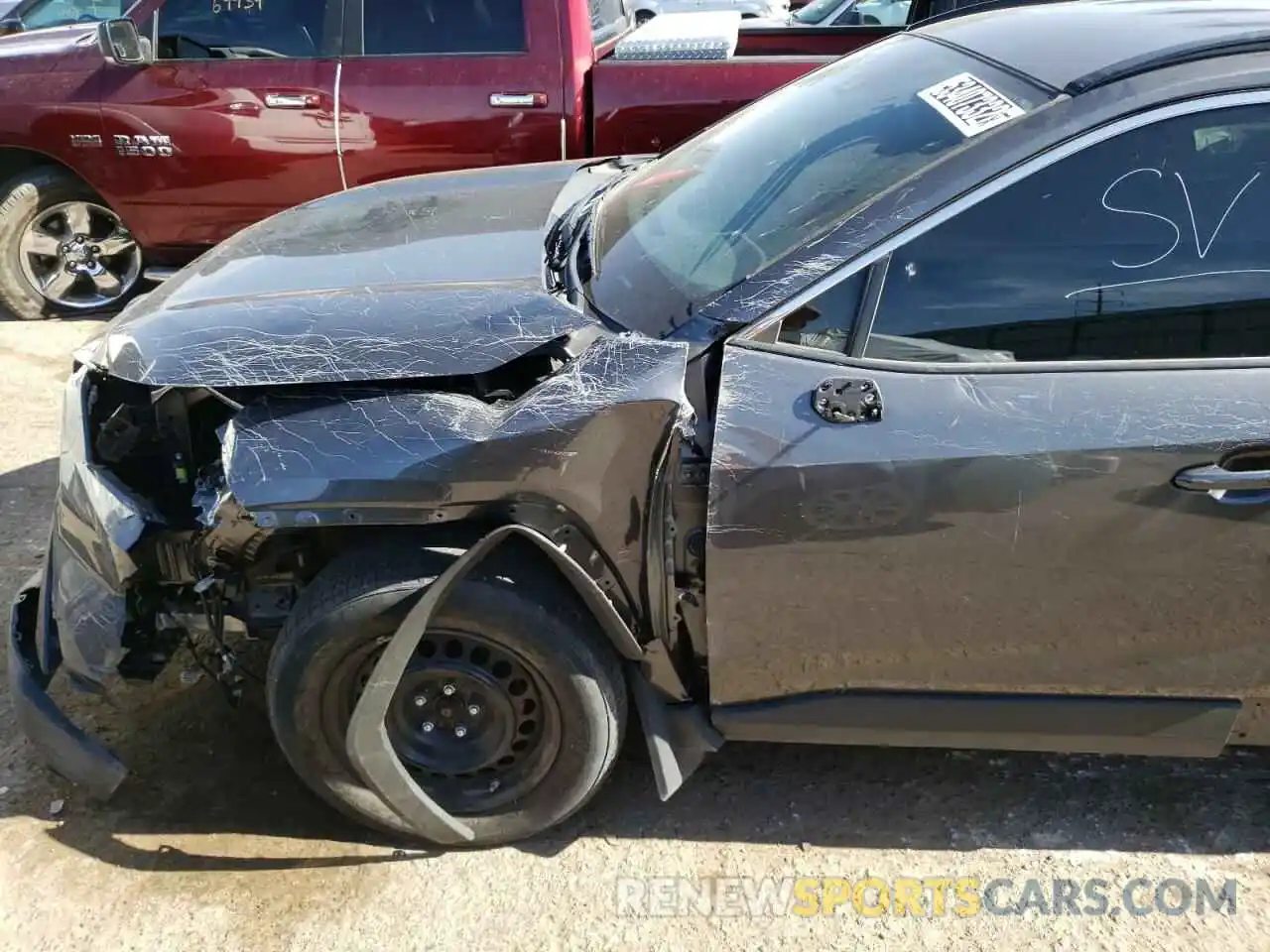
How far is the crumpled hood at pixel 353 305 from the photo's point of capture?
7.00 ft

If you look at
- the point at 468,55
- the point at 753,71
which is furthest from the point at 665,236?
the point at 468,55

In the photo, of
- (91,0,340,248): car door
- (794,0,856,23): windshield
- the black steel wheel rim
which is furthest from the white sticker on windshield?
(794,0,856,23): windshield

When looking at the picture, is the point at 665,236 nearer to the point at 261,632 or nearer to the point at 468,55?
the point at 261,632

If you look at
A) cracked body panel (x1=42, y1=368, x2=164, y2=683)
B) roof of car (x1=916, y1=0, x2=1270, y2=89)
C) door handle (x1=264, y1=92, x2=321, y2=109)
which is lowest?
cracked body panel (x1=42, y1=368, x2=164, y2=683)

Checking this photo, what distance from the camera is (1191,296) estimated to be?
6.77ft

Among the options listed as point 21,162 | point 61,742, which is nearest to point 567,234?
point 61,742

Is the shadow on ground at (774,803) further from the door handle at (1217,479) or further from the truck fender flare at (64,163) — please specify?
the truck fender flare at (64,163)

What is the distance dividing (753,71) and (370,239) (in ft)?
8.33

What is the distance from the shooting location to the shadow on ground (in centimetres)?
250

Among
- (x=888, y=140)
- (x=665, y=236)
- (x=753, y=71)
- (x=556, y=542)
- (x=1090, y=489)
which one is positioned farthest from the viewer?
(x=753, y=71)

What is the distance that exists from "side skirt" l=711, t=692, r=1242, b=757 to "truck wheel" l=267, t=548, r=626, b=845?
0.34 m

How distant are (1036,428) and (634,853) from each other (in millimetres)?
1353

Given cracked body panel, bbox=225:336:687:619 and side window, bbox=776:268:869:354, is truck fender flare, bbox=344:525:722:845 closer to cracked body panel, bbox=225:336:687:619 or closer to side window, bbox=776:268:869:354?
cracked body panel, bbox=225:336:687:619

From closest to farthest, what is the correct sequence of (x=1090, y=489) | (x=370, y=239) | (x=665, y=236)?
(x=1090, y=489), (x=665, y=236), (x=370, y=239)
